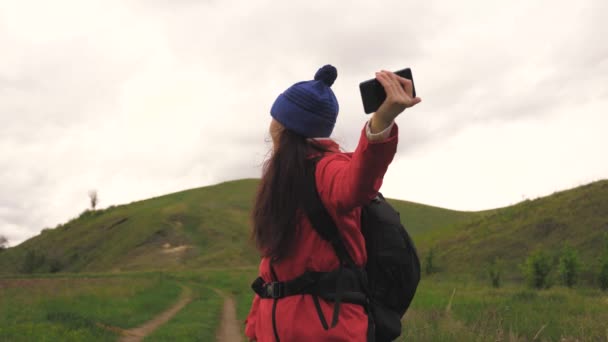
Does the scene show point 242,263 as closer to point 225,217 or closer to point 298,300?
point 225,217

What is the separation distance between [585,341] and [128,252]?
66939 millimetres

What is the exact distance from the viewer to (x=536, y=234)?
103 feet

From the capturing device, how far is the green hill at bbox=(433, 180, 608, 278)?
1105 inches

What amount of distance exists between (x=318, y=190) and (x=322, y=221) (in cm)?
14

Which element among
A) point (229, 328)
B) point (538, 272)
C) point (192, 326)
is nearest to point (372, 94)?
point (192, 326)

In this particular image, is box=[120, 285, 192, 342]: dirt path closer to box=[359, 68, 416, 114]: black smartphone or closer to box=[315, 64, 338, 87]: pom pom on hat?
box=[315, 64, 338, 87]: pom pom on hat

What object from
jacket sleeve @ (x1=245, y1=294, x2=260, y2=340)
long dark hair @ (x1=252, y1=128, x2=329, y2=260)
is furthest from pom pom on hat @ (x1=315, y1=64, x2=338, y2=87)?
jacket sleeve @ (x1=245, y1=294, x2=260, y2=340)

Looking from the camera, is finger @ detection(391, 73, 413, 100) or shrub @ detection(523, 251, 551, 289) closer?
finger @ detection(391, 73, 413, 100)

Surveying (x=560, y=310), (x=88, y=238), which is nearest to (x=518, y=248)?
(x=560, y=310)

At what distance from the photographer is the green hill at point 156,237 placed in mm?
63750

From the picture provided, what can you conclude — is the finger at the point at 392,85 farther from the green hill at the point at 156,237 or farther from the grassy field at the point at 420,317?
the green hill at the point at 156,237

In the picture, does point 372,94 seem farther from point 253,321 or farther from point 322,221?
point 253,321

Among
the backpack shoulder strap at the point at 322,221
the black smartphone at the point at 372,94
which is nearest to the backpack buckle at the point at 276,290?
the backpack shoulder strap at the point at 322,221

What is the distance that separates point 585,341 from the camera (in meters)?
6.02
